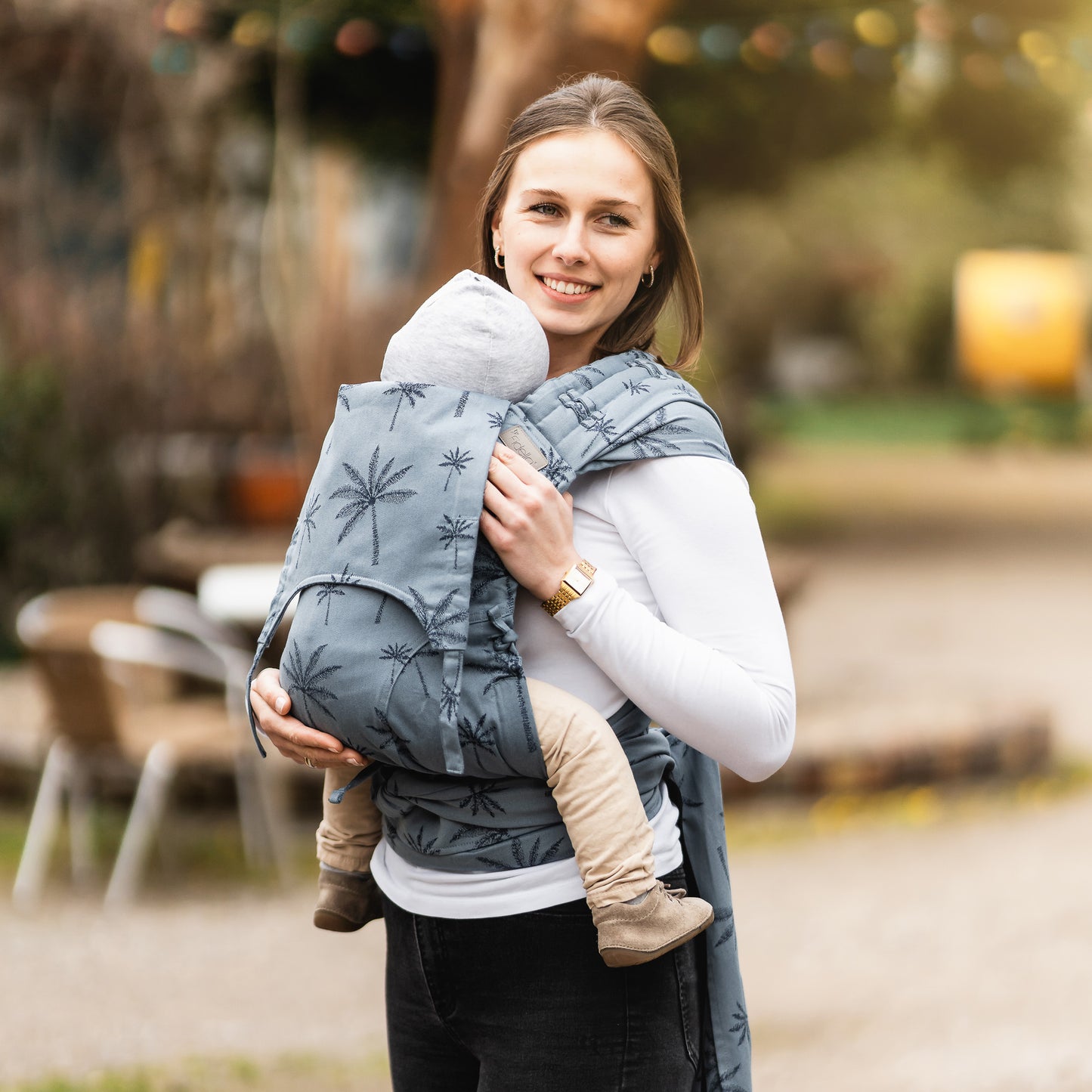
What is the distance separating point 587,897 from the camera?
151cm

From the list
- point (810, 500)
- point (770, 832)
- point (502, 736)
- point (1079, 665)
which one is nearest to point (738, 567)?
point (502, 736)

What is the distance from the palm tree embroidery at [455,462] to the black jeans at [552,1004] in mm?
474

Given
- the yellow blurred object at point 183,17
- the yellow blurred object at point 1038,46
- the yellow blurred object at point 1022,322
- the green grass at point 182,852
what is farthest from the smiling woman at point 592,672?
the yellow blurred object at point 1022,322

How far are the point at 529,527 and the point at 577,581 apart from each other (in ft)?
0.25

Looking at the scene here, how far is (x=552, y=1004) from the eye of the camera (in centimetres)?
155

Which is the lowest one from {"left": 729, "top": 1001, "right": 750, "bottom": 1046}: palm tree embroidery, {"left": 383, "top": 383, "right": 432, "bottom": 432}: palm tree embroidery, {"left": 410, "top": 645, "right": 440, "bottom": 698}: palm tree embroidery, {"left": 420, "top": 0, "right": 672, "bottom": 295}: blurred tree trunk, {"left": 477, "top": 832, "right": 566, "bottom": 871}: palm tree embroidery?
{"left": 729, "top": 1001, "right": 750, "bottom": 1046}: palm tree embroidery

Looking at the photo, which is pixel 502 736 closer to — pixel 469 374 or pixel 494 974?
pixel 494 974

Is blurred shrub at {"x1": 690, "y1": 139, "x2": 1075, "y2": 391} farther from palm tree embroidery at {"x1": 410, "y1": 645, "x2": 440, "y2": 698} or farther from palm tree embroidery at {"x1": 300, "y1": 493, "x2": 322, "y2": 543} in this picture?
palm tree embroidery at {"x1": 410, "y1": 645, "x2": 440, "y2": 698}

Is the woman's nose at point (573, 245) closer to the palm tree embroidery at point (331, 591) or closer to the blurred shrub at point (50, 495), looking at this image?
the palm tree embroidery at point (331, 591)

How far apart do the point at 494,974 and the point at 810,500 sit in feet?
46.6

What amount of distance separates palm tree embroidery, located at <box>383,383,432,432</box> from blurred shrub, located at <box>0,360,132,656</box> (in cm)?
614

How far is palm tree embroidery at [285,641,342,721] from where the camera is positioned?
1.50m

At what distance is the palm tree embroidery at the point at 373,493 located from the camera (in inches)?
58.6

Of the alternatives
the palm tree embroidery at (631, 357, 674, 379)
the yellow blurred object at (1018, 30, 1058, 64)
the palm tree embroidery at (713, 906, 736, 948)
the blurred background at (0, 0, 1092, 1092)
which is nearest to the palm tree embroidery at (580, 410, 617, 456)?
the palm tree embroidery at (631, 357, 674, 379)
